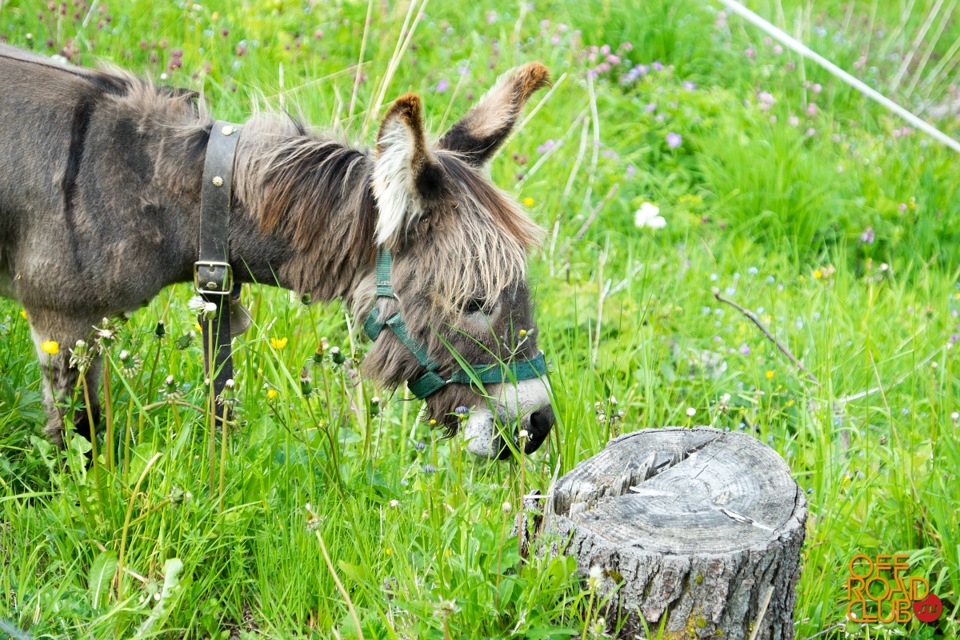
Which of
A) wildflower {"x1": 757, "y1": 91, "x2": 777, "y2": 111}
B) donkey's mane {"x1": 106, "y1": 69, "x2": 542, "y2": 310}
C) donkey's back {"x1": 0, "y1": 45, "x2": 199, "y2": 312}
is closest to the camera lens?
donkey's back {"x1": 0, "y1": 45, "x2": 199, "y2": 312}

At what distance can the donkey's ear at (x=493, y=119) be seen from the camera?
281 centimetres

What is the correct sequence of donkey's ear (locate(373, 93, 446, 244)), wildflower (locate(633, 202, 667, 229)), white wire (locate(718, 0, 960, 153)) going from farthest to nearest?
1. wildflower (locate(633, 202, 667, 229))
2. white wire (locate(718, 0, 960, 153))
3. donkey's ear (locate(373, 93, 446, 244))

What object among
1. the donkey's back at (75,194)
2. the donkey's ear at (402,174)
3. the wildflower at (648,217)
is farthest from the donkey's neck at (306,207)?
the wildflower at (648,217)

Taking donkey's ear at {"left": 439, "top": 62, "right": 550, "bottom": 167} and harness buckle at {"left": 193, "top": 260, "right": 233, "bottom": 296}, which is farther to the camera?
donkey's ear at {"left": 439, "top": 62, "right": 550, "bottom": 167}

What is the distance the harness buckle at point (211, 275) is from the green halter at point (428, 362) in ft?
1.43

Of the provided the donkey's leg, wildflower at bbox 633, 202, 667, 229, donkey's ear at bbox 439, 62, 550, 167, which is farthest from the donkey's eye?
wildflower at bbox 633, 202, 667, 229

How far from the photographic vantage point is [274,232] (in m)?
2.67

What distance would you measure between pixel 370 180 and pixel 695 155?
312 centimetres

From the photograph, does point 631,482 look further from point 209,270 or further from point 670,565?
point 209,270

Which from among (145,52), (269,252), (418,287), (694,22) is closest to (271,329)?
(269,252)

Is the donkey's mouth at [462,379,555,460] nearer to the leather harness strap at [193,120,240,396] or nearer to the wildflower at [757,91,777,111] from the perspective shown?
the leather harness strap at [193,120,240,396]

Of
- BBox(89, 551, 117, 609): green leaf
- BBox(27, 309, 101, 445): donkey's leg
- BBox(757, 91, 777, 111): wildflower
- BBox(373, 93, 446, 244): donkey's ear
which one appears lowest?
BBox(89, 551, 117, 609): green leaf

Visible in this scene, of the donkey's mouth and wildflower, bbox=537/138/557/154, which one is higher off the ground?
wildflower, bbox=537/138/557/154

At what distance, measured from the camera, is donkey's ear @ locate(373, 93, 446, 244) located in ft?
7.66
